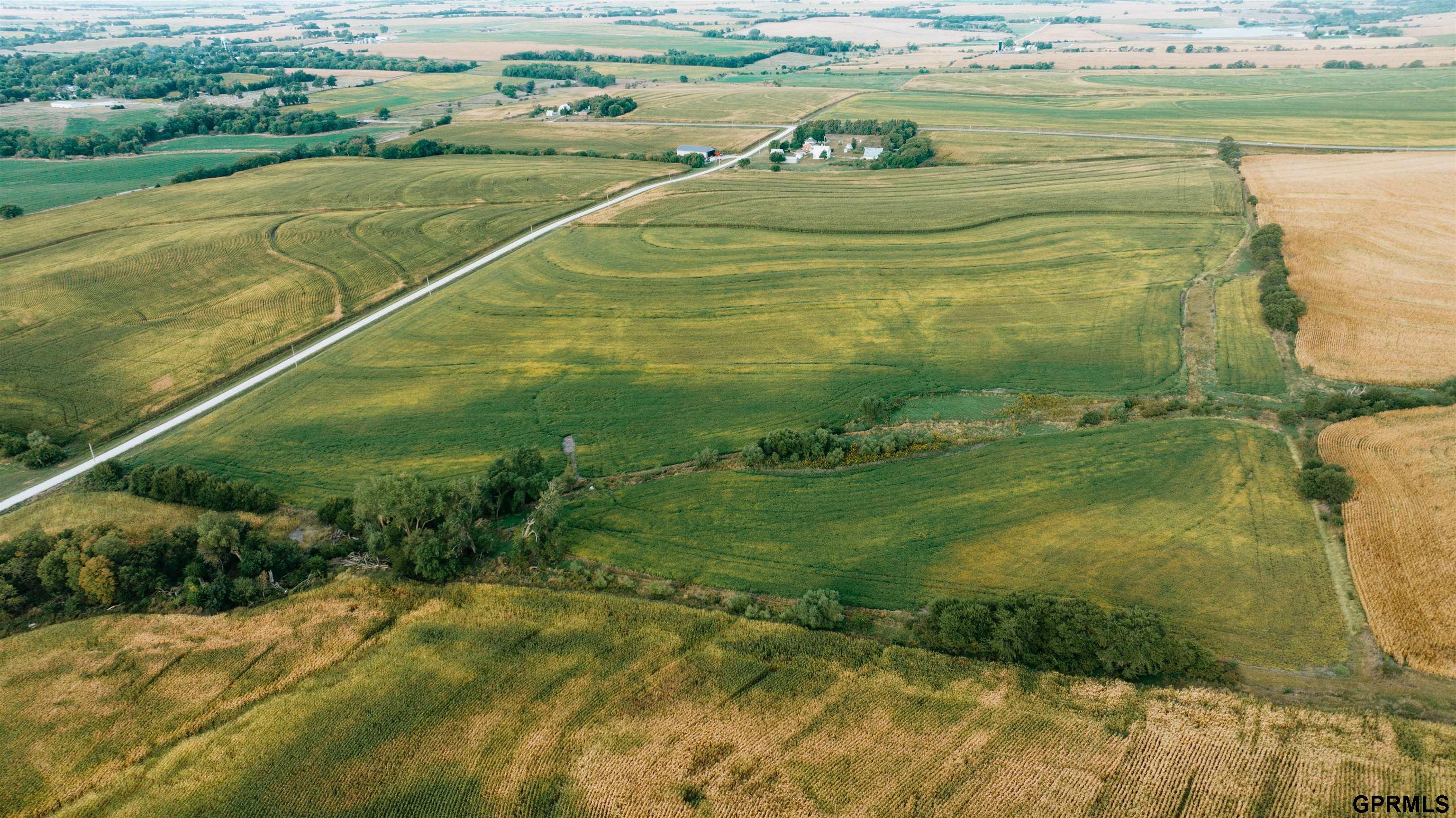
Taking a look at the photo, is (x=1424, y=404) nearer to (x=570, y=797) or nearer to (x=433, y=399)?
(x=570, y=797)

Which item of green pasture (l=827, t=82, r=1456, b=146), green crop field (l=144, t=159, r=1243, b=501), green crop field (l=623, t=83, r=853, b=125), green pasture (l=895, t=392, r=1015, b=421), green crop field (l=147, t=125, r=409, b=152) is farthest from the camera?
green crop field (l=623, t=83, r=853, b=125)

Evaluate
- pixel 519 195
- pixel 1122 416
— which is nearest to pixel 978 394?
pixel 1122 416

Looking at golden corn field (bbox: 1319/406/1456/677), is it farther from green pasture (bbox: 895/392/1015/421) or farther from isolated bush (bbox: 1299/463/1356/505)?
green pasture (bbox: 895/392/1015/421)

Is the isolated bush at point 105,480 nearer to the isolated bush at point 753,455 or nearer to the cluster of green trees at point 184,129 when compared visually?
the isolated bush at point 753,455

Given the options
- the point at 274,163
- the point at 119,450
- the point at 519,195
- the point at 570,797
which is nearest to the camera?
the point at 570,797

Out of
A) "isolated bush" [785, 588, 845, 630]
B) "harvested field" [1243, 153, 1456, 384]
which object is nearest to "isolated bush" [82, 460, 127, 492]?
"isolated bush" [785, 588, 845, 630]

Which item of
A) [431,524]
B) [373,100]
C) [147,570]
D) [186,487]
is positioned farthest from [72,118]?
[431,524]
